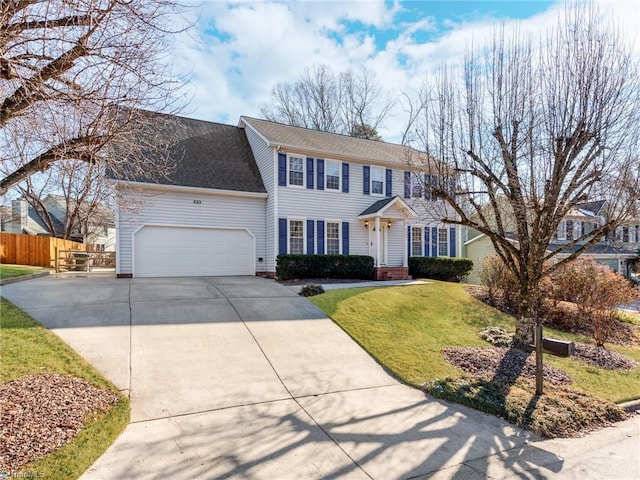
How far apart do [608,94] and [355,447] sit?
707 cm

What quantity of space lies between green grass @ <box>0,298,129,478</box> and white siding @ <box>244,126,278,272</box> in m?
8.71

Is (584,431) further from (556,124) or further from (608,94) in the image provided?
(608,94)

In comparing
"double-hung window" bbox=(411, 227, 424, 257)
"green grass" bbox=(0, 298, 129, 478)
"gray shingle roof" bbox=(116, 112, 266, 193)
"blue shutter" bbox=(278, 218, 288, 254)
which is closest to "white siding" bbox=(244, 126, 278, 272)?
"blue shutter" bbox=(278, 218, 288, 254)

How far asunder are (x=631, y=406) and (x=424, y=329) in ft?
12.5

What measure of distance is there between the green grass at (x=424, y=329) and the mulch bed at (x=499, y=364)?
244 mm

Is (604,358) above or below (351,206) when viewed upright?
below

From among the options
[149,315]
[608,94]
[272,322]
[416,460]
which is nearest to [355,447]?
[416,460]

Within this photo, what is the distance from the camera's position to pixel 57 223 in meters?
35.2

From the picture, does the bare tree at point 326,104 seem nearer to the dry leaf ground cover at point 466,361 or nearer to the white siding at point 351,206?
the white siding at point 351,206

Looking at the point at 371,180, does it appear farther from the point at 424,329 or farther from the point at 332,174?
the point at 424,329

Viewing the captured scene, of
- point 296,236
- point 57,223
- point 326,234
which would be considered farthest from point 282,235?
point 57,223

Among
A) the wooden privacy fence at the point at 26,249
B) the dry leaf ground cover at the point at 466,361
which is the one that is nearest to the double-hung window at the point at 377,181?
the dry leaf ground cover at the point at 466,361

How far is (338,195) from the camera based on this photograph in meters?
16.3

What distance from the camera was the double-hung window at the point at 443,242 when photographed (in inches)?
728
